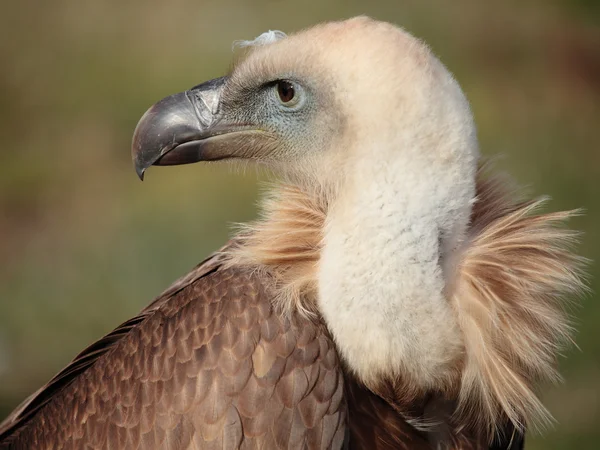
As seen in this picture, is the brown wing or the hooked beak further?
the hooked beak

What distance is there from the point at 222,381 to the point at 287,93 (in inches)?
32.6

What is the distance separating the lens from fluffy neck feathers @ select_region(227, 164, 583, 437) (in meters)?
2.36

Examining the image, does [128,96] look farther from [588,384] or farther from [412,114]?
[412,114]

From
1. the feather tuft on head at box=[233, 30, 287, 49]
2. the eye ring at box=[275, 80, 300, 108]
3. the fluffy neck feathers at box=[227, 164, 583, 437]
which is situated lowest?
the fluffy neck feathers at box=[227, 164, 583, 437]

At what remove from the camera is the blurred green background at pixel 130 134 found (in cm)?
653

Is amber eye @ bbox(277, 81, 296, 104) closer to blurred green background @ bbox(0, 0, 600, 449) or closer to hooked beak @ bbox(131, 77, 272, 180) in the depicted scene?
hooked beak @ bbox(131, 77, 272, 180)

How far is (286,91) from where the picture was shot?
2506 mm

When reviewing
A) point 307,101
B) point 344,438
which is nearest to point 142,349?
point 344,438

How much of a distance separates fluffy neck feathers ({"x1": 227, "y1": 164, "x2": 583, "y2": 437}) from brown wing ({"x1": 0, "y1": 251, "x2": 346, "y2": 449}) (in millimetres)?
86

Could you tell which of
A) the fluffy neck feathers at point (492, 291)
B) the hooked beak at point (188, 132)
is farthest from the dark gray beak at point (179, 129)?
the fluffy neck feathers at point (492, 291)

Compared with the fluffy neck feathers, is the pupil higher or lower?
higher

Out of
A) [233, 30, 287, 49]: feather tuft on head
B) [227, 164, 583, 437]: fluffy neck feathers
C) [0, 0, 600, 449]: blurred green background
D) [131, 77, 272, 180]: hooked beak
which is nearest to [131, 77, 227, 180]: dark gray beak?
[131, 77, 272, 180]: hooked beak

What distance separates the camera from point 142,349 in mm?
2561

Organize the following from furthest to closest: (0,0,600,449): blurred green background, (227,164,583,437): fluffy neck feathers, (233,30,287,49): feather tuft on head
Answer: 1. (0,0,600,449): blurred green background
2. (233,30,287,49): feather tuft on head
3. (227,164,583,437): fluffy neck feathers
